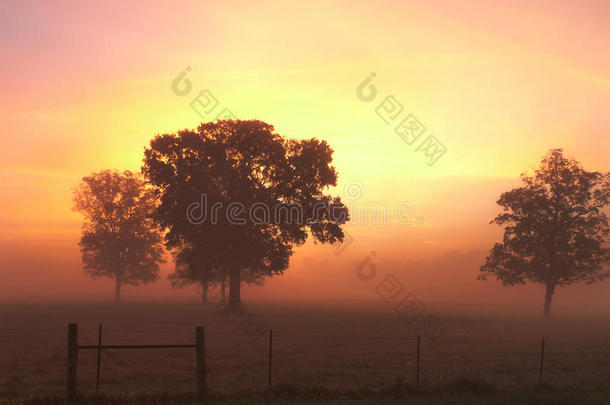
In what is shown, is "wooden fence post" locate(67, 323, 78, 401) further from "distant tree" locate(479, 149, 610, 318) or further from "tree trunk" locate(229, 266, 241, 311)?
"distant tree" locate(479, 149, 610, 318)

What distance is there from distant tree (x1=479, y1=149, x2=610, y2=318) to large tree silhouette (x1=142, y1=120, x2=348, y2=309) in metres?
24.4

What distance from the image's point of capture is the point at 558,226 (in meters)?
61.6

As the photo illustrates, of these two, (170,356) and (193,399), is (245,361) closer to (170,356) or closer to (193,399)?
(170,356)

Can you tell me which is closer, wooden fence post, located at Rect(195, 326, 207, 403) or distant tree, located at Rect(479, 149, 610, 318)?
wooden fence post, located at Rect(195, 326, 207, 403)

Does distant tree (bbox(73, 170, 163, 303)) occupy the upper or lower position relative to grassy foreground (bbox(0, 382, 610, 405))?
upper

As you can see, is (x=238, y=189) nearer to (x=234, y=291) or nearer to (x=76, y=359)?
(x=234, y=291)

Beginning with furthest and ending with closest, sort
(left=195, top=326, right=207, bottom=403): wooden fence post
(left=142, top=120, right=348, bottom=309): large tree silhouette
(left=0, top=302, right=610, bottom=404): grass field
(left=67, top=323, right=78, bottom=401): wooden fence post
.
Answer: (left=142, top=120, right=348, bottom=309): large tree silhouette, (left=0, top=302, right=610, bottom=404): grass field, (left=195, top=326, right=207, bottom=403): wooden fence post, (left=67, top=323, right=78, bottom=401): wooden fence post

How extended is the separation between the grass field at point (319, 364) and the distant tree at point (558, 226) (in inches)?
711

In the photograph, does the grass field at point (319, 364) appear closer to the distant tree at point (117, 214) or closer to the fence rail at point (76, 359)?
the fence rail at point (76, 359)

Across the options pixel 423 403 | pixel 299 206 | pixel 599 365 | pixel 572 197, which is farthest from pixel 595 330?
pixel 423 403

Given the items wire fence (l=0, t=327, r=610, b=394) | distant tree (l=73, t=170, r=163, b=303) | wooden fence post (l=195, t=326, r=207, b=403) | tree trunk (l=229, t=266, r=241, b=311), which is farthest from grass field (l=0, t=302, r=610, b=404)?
distant tree (l=73, t=170, r=163, b=303)

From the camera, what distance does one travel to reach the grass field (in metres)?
18.4

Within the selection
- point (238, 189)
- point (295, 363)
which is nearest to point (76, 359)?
point (295, 363)

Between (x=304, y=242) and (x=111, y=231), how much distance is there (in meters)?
37.7
